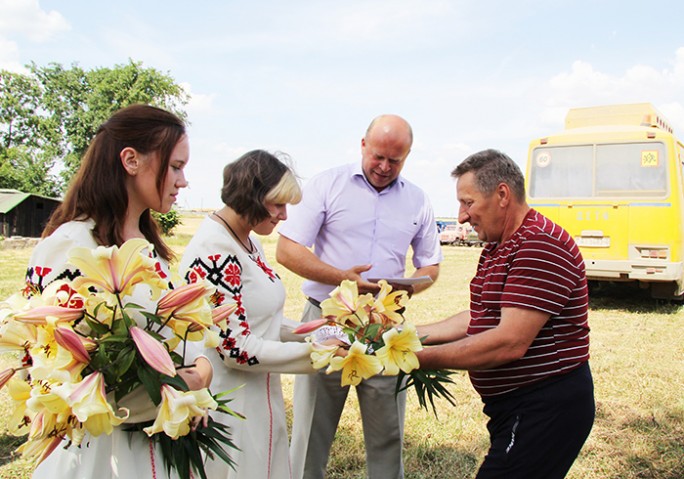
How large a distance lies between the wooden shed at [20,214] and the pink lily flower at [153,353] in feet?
112

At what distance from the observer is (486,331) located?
88.8 inches

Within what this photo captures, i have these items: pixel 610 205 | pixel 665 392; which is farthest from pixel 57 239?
pixel 610 205

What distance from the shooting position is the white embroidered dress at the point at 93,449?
5.36 feet

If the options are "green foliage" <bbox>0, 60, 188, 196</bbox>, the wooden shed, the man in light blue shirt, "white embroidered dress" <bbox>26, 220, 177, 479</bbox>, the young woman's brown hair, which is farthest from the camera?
"green foliage" <bbox>0, 60, 188, 196</bbox>

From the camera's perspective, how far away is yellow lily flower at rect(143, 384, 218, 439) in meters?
1.39

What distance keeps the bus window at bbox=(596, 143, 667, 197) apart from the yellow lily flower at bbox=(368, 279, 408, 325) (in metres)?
9.59

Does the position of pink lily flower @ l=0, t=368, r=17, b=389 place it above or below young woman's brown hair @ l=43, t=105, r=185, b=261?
below

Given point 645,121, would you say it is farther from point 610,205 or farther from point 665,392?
point 665,392

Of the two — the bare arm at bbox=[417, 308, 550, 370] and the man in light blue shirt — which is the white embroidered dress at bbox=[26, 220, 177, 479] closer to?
the bare arm at bbox=[417, 308, 550, 370]

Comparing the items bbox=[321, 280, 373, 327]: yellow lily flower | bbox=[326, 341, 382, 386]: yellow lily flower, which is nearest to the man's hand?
bbox=[321, 280, 373, 327]: yellow lily flower

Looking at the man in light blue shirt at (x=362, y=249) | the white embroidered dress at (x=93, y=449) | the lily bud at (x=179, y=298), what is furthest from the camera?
the man in light blue shirt at (x=362, y=249)

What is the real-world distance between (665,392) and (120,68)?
47057 millimetres

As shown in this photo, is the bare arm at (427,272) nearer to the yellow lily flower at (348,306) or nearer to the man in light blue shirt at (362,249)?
the man in light blue shirt at (362,249)

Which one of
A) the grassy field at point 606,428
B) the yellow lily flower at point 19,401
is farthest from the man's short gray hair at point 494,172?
the grassy field at point 606,428
